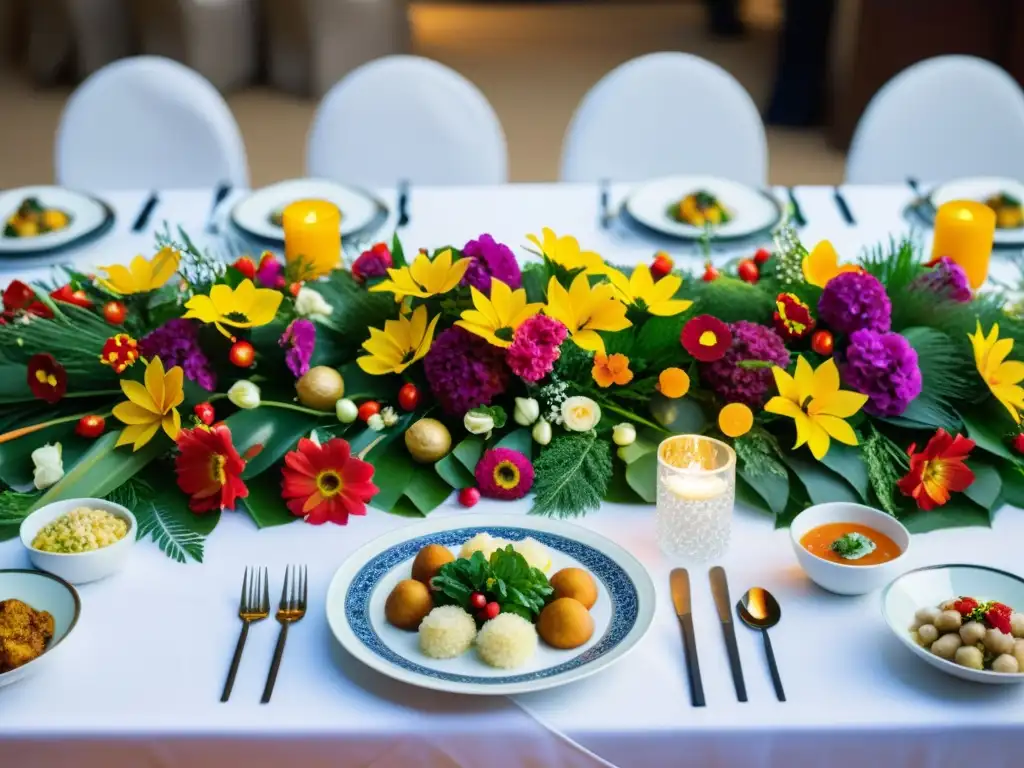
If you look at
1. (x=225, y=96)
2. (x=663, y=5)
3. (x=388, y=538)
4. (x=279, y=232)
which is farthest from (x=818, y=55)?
(x=388, y=538)

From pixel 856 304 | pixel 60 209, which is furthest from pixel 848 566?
pixel 60 209

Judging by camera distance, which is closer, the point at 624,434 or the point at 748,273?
the point at 624,434

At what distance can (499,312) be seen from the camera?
1496 millimetres

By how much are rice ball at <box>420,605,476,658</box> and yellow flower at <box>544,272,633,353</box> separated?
16.5 inches

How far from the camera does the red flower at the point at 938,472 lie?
1438mm

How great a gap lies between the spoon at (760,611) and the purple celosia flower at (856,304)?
393mm

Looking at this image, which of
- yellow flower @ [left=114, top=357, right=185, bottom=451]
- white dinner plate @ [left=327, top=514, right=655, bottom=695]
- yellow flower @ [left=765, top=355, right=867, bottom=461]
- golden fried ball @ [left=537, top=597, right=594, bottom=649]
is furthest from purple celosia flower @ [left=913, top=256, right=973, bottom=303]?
yellow flower @ [left=114, top=357, right=185, bottom=451]

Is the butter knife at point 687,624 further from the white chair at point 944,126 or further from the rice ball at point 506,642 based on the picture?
the white chair at point 944,126

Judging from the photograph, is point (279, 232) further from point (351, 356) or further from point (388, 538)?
point (388, 538)

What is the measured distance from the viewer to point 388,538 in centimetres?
135

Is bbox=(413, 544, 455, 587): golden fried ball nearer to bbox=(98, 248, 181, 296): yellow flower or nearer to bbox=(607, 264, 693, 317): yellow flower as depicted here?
bbox=(607, 264, 693, 317): yellow flower

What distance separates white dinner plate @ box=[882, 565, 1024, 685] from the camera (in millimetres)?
1242

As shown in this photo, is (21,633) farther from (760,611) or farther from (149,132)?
(149,132)

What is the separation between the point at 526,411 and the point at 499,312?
0.12 m
